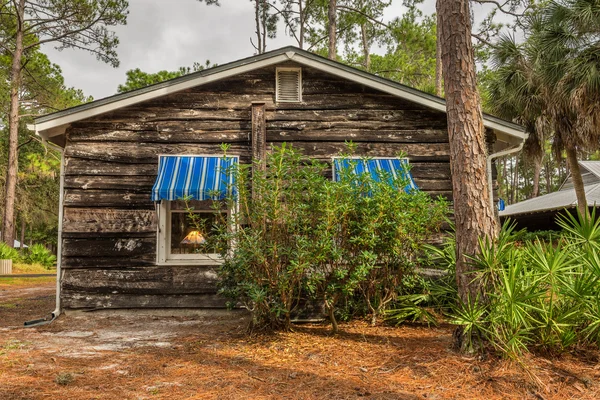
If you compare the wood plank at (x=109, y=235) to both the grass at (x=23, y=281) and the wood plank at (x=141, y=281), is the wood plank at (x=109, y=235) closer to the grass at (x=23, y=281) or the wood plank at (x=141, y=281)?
the wood plank at (x=141, y=281)

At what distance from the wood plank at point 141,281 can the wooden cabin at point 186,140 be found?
17 mm

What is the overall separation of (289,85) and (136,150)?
115 inches

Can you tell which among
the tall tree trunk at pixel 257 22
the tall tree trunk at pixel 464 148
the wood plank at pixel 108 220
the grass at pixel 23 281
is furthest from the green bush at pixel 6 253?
the tall tree trunk at pixel 464 148

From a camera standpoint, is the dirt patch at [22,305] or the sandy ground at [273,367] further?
the dirt patch at [22,305]

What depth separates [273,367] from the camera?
4184 mm

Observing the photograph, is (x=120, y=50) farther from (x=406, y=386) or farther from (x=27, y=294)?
(x=406, y=386)

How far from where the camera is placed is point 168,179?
6770 millimetres

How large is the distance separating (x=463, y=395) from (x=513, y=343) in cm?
77

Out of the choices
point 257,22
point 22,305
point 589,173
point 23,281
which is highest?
point 257,22

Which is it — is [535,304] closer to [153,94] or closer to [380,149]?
[380,149]

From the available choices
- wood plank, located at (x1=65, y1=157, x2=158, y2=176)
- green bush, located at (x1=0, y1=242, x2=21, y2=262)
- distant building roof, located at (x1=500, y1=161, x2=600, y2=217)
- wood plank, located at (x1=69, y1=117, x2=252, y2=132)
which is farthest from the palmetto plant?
green bush, located at (x1=0, y1=242, x2=21, y2=262)

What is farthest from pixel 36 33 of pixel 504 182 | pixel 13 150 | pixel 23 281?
pixel 504 182

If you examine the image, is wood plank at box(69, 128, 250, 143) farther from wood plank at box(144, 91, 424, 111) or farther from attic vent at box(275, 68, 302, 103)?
attic vent at box(275, 68, 302, 103)

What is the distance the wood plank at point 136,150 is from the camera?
7.15 m
